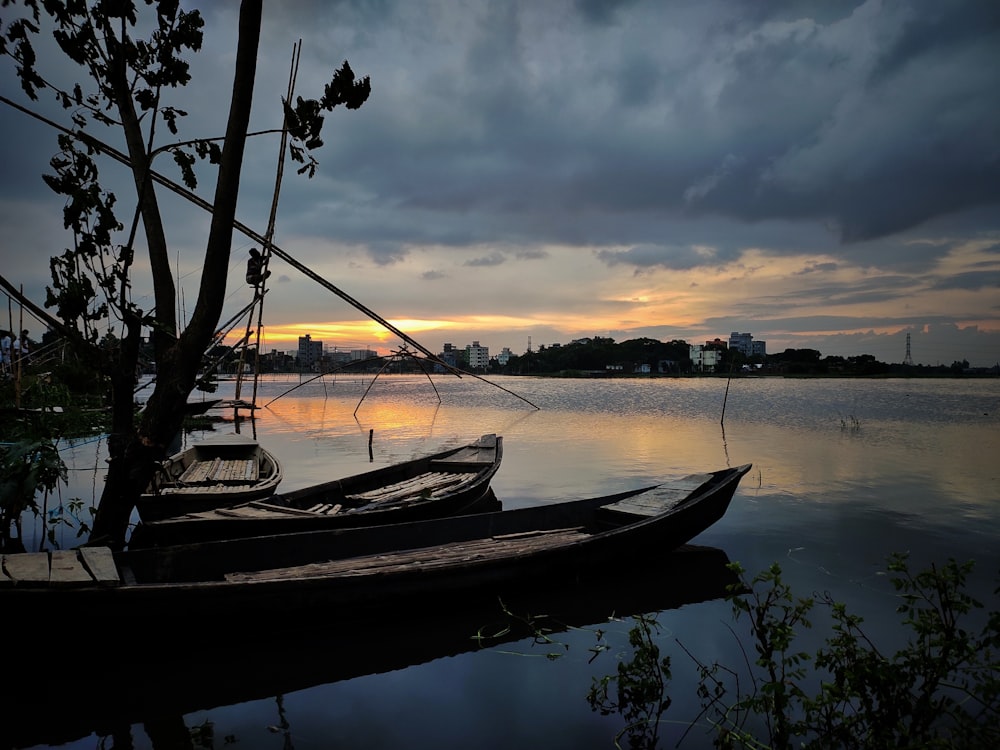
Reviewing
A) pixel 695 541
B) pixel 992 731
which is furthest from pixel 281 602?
pixel 695 541

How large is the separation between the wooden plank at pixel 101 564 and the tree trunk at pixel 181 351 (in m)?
1.04

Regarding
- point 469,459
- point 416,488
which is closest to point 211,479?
point 416,488

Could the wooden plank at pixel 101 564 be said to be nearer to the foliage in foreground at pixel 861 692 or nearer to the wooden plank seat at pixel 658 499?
the foliage in foreground at pixel 861 692

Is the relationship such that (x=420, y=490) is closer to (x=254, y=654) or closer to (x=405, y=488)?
(x=405, y=488)

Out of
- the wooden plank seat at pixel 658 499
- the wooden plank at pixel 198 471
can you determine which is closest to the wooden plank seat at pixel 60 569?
the wooden plank at pixel 198 471

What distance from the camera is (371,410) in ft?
155

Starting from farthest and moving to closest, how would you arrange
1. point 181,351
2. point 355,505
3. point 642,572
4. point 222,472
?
point 222,472 → point 355,505 → point 642,572 → point 181,351

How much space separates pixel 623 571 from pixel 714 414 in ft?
115

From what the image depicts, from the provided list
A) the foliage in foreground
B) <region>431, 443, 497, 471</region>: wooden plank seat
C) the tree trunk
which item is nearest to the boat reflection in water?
the foliage in foreground

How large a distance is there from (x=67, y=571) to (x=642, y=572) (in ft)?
22.8

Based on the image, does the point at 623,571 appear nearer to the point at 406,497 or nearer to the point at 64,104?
the point at 406,497

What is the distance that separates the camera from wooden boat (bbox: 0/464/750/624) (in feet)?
16.4

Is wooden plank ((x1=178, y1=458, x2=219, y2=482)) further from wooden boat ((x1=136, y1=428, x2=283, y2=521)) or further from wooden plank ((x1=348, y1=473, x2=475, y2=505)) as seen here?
wooden plank ((x1=348, y1=473, x2=475, y2=505))

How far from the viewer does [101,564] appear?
5238mm
